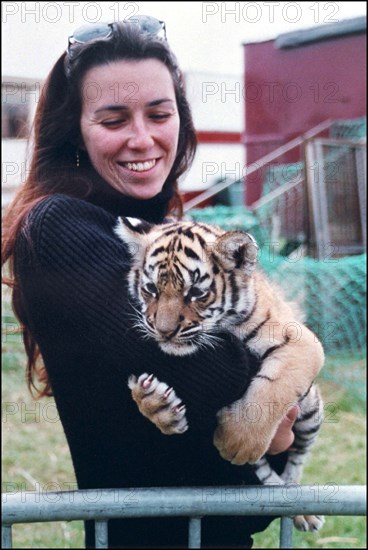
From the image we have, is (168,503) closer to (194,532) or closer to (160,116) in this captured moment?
(194,532)

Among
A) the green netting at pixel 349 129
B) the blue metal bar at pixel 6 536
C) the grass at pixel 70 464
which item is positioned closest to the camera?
the blue metal bar at pixel 6 536

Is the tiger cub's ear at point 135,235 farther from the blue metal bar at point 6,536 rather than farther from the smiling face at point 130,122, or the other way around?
the blue metal bar at point 6,536

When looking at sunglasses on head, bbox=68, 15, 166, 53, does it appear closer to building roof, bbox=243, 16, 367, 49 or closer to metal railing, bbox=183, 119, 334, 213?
building roof, bbox=243, 16, 367, 49

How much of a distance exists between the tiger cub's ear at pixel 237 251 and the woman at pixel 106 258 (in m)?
0.10

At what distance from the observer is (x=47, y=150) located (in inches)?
40.6

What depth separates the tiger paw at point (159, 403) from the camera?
0.90 meters

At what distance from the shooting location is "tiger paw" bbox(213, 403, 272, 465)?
94 cm

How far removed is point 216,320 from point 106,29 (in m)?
0.42

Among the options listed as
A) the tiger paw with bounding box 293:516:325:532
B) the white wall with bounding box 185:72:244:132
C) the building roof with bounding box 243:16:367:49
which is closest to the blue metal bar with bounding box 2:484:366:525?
the tiger paw with bounding box 293:516:325:532

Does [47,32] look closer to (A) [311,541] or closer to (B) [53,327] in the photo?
(B) [53,327]

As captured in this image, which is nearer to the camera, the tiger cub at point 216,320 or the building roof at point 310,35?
the tiger cub at point 216,320

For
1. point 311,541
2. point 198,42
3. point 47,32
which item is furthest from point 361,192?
point 47,32

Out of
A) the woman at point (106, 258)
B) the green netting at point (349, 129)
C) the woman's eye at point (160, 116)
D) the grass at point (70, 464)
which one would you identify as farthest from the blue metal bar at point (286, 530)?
the green netting at point (349, 129)

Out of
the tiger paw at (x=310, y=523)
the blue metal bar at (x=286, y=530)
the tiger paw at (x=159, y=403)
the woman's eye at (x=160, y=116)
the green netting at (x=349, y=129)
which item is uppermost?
the green netting at (x=349, y=129)
